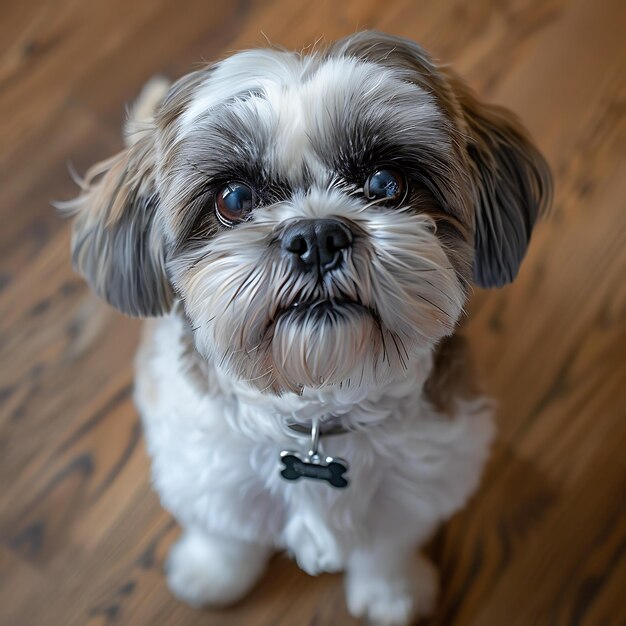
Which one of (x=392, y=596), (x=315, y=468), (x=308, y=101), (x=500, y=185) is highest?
(x=308, y=101)

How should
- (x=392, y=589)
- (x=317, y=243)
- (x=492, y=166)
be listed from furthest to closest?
1. (x=392, y=589)
2. (x=492, y=166)
3. (x=317, y=243)

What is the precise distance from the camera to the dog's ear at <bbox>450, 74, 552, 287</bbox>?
3.59ft

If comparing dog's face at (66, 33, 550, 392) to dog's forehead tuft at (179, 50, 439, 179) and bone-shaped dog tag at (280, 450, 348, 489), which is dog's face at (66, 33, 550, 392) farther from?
bone-shaped dog tag at (280, 450, 348, 489)

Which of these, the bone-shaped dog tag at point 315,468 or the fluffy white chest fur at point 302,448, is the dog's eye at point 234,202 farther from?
the bone-shaped dog tag at point 315,468

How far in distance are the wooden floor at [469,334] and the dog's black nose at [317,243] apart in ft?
1.96

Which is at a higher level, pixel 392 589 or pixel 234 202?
pixel 234 202

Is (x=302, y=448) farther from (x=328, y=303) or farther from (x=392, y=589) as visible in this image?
(x=392, y=589)

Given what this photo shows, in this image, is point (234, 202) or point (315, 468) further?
point (315, 468)

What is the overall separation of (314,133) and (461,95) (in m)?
0.29

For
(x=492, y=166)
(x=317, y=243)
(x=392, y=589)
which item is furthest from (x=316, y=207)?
(x=392, y=589)

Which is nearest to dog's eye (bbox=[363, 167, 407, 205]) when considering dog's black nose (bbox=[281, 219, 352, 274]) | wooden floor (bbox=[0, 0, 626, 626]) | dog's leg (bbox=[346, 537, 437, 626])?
dog's black nose (bbox=[281, 219, 352, 274])

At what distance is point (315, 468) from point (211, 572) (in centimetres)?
48

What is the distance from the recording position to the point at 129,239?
1.10 metres

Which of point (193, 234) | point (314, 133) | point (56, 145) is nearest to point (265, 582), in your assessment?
point (193, 234)
